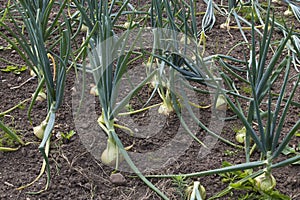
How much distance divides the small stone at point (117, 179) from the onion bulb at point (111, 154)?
0.04m

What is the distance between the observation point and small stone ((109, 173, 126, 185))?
1183mm

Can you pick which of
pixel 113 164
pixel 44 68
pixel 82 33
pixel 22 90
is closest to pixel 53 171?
pixel 113 164

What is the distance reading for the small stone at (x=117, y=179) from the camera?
1.18 m

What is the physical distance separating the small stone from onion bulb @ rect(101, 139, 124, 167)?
4 cm

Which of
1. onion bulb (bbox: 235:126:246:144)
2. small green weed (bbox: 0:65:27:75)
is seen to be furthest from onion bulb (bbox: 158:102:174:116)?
small green weed (bbox: 0:65:27:75)

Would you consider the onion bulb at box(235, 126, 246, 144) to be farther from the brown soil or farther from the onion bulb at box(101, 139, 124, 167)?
the onion bulb at box(101, 139, 124, 167)

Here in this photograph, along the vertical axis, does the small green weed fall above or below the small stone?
above

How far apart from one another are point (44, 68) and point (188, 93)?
1.60 feet

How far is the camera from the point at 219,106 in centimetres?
143

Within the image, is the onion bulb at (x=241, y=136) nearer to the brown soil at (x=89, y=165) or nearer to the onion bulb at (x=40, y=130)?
the brown soil at (x=89, y=165)

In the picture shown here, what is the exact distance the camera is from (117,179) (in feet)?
3.89

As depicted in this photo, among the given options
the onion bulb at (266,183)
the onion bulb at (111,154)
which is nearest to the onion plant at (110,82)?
the onion bulb at (111,154)

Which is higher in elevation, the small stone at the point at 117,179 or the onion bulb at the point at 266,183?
the onion bulb at the point at 266,183

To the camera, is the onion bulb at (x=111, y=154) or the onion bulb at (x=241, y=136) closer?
the onion bulb at (x=111, y=154)
